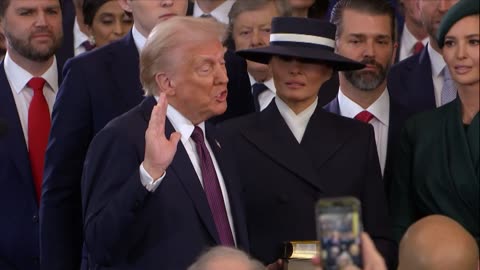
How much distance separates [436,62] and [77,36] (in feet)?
6.97

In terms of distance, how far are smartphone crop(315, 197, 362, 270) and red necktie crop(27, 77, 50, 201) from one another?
9.86 feet

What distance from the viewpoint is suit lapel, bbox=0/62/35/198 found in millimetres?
6094

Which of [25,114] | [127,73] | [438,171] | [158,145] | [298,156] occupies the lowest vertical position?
[438,171]

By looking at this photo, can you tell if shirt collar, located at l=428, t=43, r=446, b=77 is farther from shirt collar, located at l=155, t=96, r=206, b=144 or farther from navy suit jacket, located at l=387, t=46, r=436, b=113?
shirt collar, located at l=155, t=96, r=206, b=144

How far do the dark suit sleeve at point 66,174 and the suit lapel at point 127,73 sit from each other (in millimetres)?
138

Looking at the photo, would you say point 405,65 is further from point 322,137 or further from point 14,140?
point 14,140

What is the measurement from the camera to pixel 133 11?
5.82m

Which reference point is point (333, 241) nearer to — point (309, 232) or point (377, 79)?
point (309, 232)

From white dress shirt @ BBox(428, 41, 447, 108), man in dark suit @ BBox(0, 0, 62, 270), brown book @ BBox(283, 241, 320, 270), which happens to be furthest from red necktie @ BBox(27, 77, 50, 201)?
white dress shirt @ BBox(428, 41, 447, 108)

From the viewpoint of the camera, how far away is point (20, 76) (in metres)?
6.39

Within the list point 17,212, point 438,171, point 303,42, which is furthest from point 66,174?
point 438,171

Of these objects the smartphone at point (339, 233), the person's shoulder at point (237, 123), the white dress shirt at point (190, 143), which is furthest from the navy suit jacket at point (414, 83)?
the smartphone at point (339, 233)

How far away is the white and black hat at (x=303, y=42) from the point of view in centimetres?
555

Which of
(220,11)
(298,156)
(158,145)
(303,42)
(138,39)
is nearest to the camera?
(158,145)
